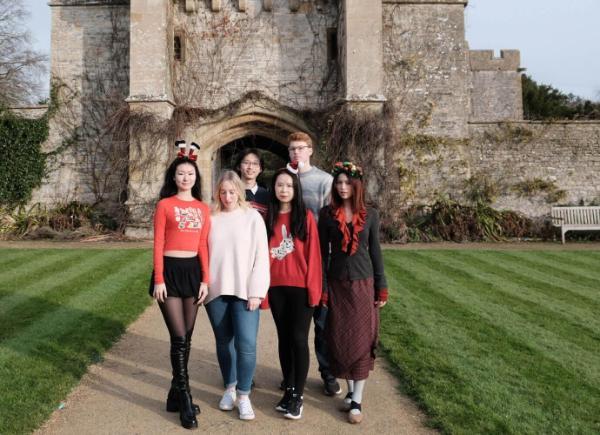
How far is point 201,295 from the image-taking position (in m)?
2.89

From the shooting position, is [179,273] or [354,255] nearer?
[179,273]

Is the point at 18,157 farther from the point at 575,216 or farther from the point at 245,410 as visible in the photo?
the point at 575,216

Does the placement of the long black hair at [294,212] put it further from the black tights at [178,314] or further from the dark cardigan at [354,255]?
the black tights at [178,314]

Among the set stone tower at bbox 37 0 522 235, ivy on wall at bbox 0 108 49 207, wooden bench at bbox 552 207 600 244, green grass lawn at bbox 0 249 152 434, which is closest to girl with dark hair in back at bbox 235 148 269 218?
green grass lawn at bbox 0 249 152 434

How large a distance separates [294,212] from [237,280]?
0.54 m

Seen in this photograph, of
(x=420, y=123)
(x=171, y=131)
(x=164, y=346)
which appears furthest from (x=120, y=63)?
(x=164, y=346)

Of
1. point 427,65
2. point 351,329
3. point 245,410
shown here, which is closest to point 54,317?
point 245,410

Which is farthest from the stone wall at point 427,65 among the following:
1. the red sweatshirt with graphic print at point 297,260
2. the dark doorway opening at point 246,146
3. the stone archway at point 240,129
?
the red sweatshirt with graphic print at point 297,260

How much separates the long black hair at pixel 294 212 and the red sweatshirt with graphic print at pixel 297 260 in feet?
0.10

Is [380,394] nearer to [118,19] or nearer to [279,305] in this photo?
[279,305]

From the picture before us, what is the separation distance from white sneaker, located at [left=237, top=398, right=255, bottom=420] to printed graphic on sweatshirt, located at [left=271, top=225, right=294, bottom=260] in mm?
894

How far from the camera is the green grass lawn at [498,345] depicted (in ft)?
9.30

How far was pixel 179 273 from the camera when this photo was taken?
112 inches

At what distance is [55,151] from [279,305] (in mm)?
11084
